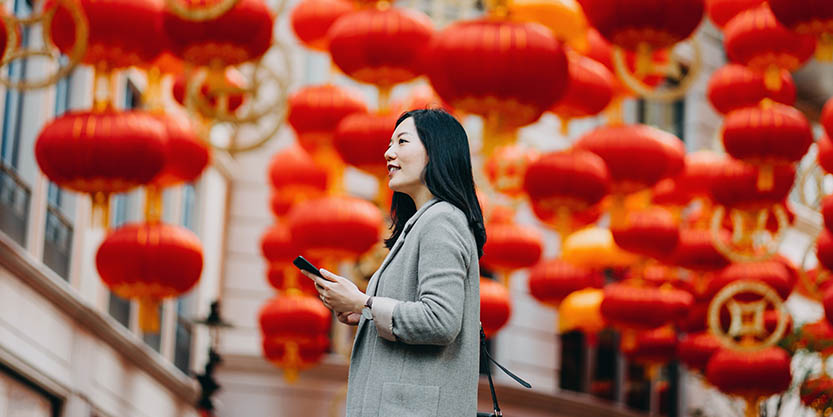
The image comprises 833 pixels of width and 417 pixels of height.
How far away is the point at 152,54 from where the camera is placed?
29.8 feet

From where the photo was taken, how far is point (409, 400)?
397 centimetres

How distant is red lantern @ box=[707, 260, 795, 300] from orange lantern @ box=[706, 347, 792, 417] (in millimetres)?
780


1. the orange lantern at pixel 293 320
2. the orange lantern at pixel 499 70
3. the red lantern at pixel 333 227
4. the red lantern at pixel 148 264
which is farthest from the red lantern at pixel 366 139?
the orange lantern at pixel 293 320

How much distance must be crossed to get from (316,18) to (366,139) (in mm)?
1444

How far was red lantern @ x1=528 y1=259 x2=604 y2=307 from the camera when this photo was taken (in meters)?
14.2

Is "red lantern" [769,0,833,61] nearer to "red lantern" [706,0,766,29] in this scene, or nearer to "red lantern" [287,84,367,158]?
"red lantern" [706,0,766,29]

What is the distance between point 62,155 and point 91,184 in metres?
0.25

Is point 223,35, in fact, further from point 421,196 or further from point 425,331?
point 425,331

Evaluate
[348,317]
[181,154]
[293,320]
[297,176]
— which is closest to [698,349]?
[293,320]

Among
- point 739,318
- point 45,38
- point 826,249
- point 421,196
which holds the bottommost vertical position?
point 421,196

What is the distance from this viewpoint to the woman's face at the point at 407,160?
4.26m

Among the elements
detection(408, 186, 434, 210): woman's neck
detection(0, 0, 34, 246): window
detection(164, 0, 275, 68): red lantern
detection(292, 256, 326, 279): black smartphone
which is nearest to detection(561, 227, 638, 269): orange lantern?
detection(0, 0, 34, 246): window

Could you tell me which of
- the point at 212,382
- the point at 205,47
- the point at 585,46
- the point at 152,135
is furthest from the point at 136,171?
the point at 212,382

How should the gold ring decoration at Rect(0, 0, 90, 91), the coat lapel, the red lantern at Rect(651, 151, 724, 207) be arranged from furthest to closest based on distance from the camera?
the red lantern at Rect(651, 151, 724, 207)
the gold ring decoration at Rect(0, 0, 90, 91)
the coat lapel
